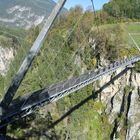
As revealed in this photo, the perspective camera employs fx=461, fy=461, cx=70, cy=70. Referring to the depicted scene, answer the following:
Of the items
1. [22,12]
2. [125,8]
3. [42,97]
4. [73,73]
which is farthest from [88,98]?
[125,8]

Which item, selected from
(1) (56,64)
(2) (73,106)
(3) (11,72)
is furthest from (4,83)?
(2) (73,106)

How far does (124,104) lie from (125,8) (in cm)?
2206

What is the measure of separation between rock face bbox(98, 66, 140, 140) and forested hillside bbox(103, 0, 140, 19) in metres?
18.9

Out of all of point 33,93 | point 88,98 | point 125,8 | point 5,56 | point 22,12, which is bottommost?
point 88,98

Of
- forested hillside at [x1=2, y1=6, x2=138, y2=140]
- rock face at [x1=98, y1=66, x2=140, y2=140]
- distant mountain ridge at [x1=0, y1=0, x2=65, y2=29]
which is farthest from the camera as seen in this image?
distant mountain ridge at [x1=0, y1=0, x2=65, y2=29]

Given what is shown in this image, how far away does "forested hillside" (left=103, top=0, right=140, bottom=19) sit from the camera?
6069 centimetres

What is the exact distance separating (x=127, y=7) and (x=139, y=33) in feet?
23.1

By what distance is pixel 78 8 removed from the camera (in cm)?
5300

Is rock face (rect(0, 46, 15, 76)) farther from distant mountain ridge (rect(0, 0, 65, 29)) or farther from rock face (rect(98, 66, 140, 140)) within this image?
rock face (rect(98, 66, 140, 140))

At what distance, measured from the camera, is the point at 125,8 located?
61188 mm

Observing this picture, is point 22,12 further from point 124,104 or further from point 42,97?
point 42,97

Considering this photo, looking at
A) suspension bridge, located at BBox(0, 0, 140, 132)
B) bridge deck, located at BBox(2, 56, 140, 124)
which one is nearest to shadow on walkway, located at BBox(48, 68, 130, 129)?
suspension bridge, located at BBox(0, 0, 140, 132)

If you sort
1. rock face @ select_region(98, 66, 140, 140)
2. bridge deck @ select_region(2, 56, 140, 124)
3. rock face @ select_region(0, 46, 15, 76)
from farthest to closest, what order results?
1. rock face @ select_region(0, 46, 15, 76)
2. rock face @ select_region(98, 66, 140, 140)
3. bridge deck @ select_region(2, 56, 140, 124)

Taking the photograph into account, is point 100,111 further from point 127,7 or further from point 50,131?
point 127,7
